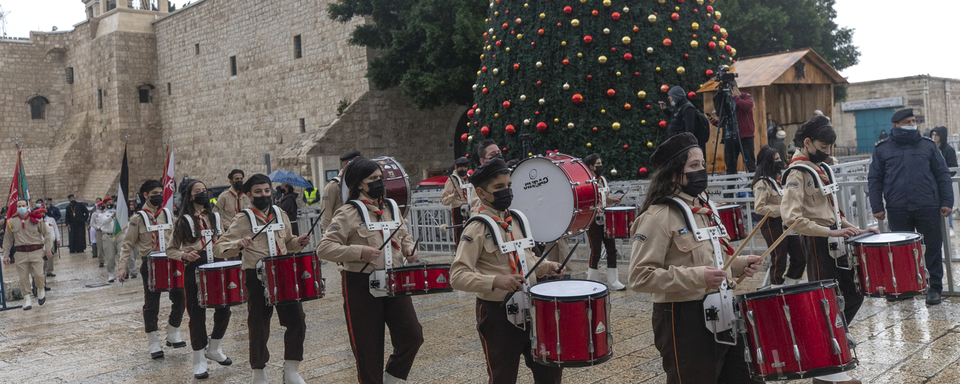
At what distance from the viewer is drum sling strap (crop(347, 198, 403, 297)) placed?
14.9ft

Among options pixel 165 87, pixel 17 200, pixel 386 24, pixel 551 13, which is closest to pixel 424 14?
pixel 386 24

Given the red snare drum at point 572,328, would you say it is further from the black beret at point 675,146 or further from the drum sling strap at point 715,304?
the black beret at point 675,146

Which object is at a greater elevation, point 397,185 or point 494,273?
point 397,185

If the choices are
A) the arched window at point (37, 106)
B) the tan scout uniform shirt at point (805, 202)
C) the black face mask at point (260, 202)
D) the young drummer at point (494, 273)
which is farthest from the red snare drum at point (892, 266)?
the arched window at point (37, 106)

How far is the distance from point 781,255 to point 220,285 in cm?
507

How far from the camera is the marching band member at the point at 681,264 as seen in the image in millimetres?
3211

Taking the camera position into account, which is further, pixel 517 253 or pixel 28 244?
pixel 28 244

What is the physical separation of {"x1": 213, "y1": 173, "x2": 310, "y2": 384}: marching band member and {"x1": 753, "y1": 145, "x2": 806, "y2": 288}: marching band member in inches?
159

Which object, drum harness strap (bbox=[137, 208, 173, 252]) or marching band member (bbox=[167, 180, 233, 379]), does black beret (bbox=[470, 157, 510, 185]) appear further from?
drum harness strap (bbox=[137, 208, 173, 252])

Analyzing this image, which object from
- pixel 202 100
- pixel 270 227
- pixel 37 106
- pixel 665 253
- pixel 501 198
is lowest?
pixel 665 253

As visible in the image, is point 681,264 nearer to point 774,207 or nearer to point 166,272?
point 774,207

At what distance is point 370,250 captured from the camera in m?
4.46

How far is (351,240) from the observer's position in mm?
4727

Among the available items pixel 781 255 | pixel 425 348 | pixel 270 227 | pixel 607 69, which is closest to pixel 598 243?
pixel 781 255
